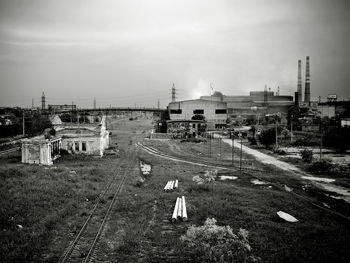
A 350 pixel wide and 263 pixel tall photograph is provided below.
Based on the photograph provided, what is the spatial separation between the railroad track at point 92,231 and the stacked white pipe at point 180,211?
3031mm

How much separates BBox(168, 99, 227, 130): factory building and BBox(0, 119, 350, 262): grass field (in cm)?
4855

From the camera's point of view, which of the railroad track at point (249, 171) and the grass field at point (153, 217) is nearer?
the grass field at point (153, 217)

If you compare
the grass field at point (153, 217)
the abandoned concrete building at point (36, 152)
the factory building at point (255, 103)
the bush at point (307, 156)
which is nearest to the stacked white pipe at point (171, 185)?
the grass field at point (153, 217)

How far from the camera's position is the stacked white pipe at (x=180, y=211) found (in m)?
11.9

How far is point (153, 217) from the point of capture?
12.4m

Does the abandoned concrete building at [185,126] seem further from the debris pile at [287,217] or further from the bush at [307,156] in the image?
the debris pile at [287,217]

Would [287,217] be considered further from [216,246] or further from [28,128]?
[28,128]

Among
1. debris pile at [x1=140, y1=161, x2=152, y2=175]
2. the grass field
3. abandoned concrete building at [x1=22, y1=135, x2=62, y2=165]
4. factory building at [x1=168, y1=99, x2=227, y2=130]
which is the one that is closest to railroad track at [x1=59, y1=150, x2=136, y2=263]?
the grass field

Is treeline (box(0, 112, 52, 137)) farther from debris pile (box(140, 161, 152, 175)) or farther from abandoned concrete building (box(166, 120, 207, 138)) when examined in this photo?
debris pile (box(140, 161, 152, 175))

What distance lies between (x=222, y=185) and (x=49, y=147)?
51.1 feet

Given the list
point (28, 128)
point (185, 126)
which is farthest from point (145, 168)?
point (28, 128)

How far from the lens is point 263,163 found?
1056 inches

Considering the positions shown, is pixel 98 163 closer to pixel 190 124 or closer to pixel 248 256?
pixel 248 256

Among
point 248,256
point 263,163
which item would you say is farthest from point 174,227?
Result: point 263,163
